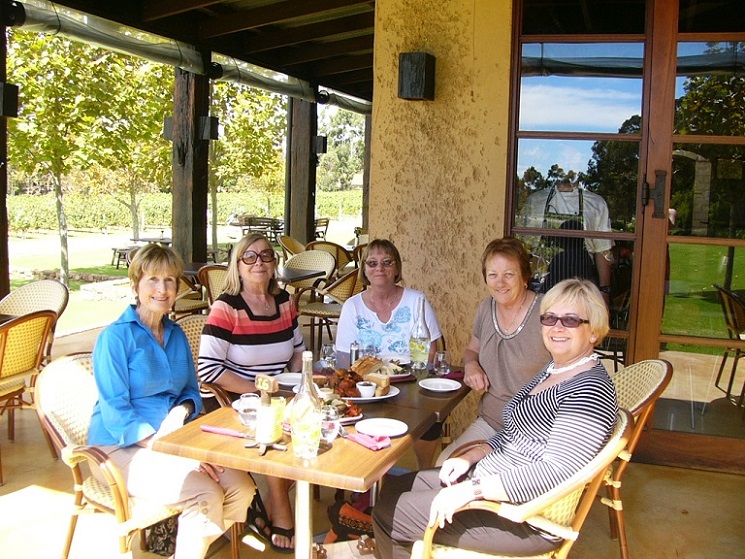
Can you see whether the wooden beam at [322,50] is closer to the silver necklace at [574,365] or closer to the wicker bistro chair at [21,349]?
the wicker bistro chair at [21,349]

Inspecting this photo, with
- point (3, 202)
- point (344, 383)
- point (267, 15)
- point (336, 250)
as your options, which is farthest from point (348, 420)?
point (336, 250)

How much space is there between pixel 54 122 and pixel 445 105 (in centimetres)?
682

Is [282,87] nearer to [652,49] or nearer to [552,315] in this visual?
[652,49]

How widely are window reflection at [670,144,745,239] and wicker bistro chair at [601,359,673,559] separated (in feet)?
3.81

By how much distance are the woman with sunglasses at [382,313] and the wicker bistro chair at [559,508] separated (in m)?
1.25

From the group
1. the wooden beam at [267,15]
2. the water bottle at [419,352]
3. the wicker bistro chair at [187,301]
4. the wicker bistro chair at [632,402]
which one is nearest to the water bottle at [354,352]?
the water bottle at [419,352]

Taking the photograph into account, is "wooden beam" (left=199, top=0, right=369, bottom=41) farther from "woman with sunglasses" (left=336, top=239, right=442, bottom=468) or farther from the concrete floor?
the concrete floor

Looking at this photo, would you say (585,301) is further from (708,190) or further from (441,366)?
(708,190)

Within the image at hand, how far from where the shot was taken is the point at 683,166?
3961 mm

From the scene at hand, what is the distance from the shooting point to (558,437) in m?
2.18

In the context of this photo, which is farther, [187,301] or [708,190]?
[187,301]

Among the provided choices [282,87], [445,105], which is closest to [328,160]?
[282,87]

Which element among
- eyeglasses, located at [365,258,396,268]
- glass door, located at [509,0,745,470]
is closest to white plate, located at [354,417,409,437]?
eyeglasses, located at [365,258,396,268]

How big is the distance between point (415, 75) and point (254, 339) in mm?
1778
